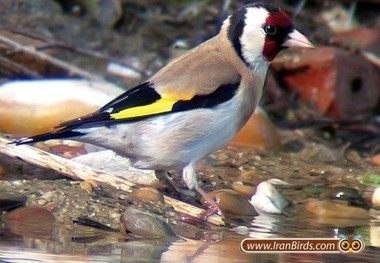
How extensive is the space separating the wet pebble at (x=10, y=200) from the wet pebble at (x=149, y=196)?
65cm

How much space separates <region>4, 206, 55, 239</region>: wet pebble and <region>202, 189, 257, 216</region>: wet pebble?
3.60 feet

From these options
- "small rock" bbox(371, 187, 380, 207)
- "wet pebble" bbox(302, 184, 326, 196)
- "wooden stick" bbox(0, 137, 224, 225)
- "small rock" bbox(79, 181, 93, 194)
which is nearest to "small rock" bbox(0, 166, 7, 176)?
"wooden stick" bbox(0, 137, 224, 225)

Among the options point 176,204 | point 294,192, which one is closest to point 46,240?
point 176,204

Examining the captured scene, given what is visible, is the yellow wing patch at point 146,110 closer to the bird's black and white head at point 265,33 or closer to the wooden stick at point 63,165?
the wooden stick at point 63,165

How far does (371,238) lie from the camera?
18.3 feet

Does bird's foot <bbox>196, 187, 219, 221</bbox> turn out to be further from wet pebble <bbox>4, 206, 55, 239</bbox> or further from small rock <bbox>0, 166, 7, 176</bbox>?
small rock <bbox>0, 166, 7, 176</bbox>

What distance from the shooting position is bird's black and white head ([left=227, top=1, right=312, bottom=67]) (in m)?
6.26

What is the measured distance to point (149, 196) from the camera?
18.9ft

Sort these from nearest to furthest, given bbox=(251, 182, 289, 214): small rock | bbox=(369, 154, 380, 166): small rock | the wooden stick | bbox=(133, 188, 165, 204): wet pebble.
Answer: bbox=(133, 188, 165, 204): wet pebble
the wooden stick
bbox=(251, 182, 289, 214): small rock
bbox=(369, 154, 380, 166): small rock

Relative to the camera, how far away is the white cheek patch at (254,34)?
20.5 ft

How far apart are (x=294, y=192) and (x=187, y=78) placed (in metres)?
1.16

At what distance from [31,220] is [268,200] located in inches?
60.8

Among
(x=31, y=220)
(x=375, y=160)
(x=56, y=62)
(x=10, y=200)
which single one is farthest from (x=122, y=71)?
(x=31, y=220)

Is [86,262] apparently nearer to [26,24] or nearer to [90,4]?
[26,24]
